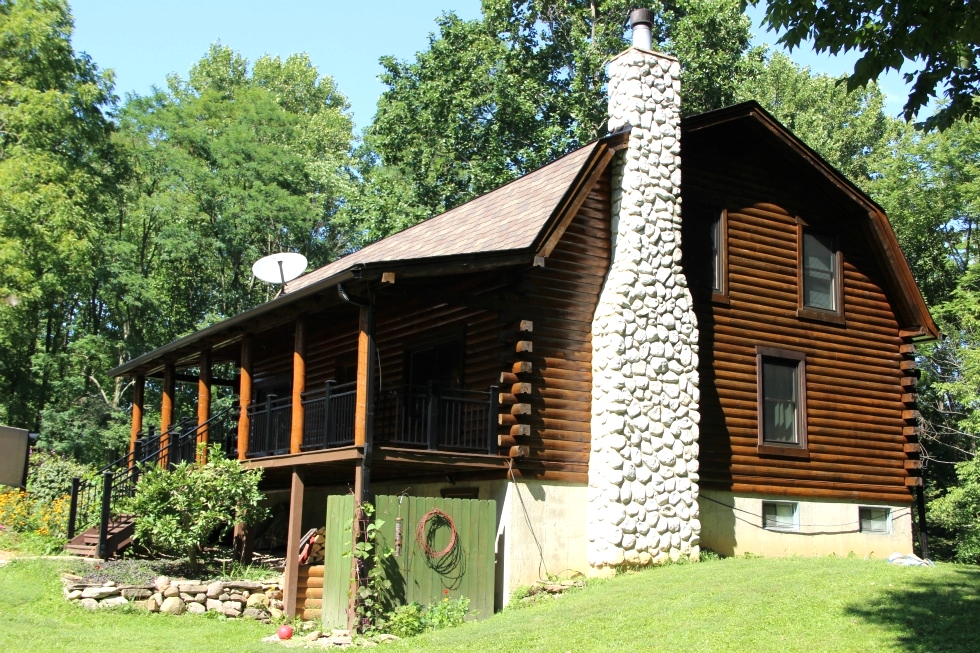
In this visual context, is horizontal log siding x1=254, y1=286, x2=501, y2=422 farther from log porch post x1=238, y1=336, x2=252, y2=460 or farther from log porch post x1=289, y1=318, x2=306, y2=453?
log porch post x1=238, y1=336, x2=252, y2=460

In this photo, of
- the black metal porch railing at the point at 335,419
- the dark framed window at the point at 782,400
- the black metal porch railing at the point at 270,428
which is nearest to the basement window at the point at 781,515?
the dark framed window at the point at 782,400

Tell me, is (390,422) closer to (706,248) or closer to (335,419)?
(335,419)

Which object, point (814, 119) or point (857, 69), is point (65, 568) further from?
point (814, 119)

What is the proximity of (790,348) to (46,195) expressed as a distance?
23324mm

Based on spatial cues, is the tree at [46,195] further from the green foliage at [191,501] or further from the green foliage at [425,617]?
the green foliage at [425,617]

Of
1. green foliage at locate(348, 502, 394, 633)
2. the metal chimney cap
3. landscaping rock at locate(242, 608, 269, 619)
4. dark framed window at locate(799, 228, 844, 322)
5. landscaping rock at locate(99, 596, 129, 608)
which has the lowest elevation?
landscaping rock at locate(242, 608, 269, 619)

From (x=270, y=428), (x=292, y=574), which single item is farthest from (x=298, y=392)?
(x=292, y=574)

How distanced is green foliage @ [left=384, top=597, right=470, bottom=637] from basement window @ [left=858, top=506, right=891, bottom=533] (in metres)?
9.00

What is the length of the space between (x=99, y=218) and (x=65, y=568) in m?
23.1

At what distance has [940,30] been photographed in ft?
33.0

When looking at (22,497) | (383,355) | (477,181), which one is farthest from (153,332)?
(383,355)

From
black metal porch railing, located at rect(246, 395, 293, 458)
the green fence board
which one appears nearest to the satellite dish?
black metal porch railing, located at rect(246, 395, 293, 458)

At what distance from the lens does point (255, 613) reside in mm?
15820

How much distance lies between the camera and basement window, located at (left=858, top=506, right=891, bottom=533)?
19.7m
